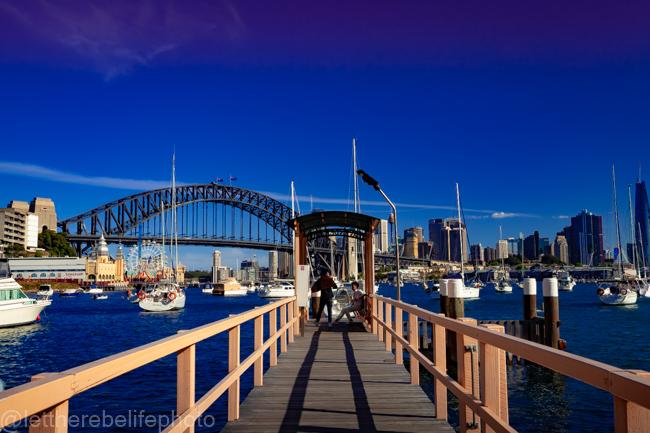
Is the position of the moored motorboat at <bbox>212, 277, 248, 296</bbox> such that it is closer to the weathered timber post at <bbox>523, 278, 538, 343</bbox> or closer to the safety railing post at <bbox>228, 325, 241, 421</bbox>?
the weathered timber post at <bbox>523, 278, 538, 343</bbox>

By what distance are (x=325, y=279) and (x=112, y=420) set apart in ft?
23.2

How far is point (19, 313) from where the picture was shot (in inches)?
1638

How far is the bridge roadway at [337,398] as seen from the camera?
589cm

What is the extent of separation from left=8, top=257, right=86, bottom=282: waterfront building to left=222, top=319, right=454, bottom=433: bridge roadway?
14730 cm

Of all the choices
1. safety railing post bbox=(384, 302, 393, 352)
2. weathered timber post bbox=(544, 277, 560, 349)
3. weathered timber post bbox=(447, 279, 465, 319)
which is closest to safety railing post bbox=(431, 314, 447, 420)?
safety railing post bbox=(384, 302, 393, 352)

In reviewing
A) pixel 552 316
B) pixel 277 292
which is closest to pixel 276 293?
pixel 277 292

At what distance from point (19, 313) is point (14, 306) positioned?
0.79 meters

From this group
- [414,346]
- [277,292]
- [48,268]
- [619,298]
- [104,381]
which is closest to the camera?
[104,381]

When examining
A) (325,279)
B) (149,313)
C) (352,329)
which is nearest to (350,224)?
(325,279)

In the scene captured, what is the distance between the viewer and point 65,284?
145 m

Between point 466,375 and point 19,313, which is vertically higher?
point 466,375

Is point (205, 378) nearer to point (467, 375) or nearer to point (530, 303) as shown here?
point (530, 303)

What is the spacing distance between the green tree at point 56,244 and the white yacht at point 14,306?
402ft

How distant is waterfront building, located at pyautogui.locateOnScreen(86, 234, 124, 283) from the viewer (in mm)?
166125
